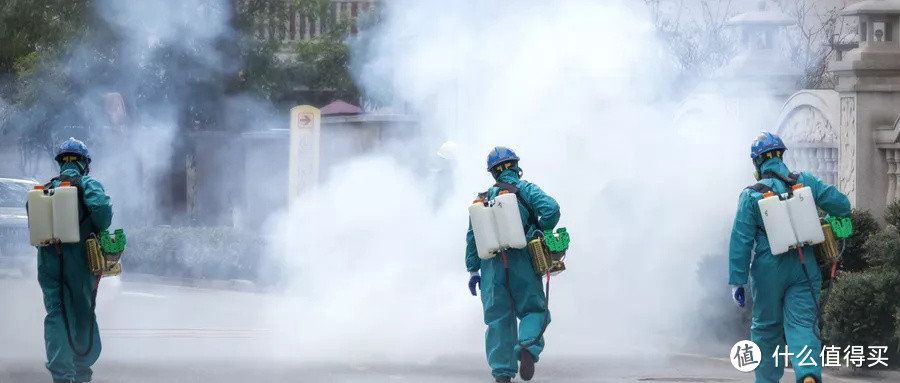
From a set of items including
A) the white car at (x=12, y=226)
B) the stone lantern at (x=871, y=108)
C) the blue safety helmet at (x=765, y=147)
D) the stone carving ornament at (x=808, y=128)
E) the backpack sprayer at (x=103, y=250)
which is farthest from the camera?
the white car at (x=12, y=226)

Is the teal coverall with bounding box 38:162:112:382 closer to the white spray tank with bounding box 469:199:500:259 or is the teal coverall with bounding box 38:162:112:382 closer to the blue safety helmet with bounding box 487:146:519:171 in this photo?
the white spray tank with bounding box 469:199:500:259

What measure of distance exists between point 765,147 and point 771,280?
798 millimetres

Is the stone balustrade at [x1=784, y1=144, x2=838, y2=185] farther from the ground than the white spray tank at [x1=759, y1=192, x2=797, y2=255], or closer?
farther from the ground

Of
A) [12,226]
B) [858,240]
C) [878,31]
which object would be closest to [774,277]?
[858,240]

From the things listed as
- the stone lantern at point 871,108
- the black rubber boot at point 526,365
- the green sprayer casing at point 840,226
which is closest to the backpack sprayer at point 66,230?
the black rubber boot at point 526,365

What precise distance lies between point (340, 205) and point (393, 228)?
1032 millimetres

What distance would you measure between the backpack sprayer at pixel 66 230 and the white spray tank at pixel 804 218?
4.11m

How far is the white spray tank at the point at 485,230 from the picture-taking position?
444 inches

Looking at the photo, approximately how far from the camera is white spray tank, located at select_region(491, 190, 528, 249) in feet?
36.9

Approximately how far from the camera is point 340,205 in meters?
16.9

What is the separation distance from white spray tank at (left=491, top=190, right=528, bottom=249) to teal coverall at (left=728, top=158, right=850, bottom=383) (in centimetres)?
158

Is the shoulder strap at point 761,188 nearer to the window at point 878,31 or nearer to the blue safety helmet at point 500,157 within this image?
the blue safety helmet at point 500,157

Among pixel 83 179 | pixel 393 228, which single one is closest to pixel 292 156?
pixel 393 228

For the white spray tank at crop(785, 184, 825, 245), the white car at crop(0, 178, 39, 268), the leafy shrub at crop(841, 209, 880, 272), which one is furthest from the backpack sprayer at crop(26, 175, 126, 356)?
the white car at crop(0, 178, 39, 268)
